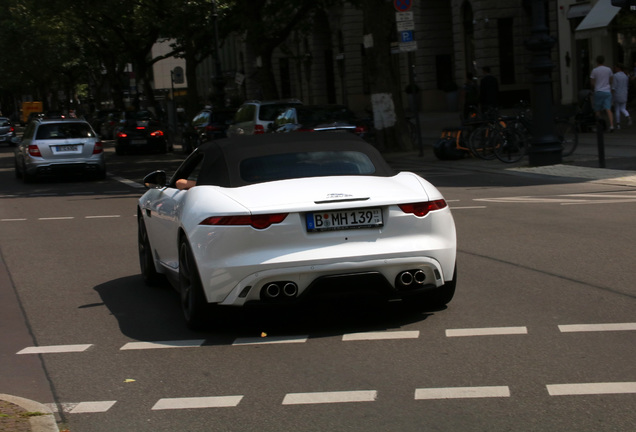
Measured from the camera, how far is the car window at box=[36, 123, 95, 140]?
25.5 m

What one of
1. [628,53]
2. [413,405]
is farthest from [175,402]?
[628,53]

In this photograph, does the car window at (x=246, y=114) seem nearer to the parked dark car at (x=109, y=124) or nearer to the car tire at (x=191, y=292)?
the car tire at (x=191, y=292)

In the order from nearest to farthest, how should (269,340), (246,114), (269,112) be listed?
(269,340), (269,112), (246,114)

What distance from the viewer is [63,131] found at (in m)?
25.7

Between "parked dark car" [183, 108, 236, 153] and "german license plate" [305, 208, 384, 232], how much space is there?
82.1ft

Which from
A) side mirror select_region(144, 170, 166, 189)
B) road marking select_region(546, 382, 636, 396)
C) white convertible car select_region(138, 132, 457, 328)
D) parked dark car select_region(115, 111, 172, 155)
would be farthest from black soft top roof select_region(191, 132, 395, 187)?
parked dark car select_region(115, 111, 172, 155)

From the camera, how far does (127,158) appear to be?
36.5 metres

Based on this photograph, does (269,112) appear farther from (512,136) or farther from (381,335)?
(381,335)

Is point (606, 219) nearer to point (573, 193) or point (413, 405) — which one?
point (573, 193)

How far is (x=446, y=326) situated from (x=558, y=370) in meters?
1.46

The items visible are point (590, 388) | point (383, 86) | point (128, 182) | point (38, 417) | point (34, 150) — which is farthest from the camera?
point (383, 86)

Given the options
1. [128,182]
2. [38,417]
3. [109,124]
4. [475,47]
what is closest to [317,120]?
[128,182]

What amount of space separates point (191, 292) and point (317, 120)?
677 inches

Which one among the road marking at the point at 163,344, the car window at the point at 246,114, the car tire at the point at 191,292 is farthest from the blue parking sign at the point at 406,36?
the road marking at the point at 163,344
